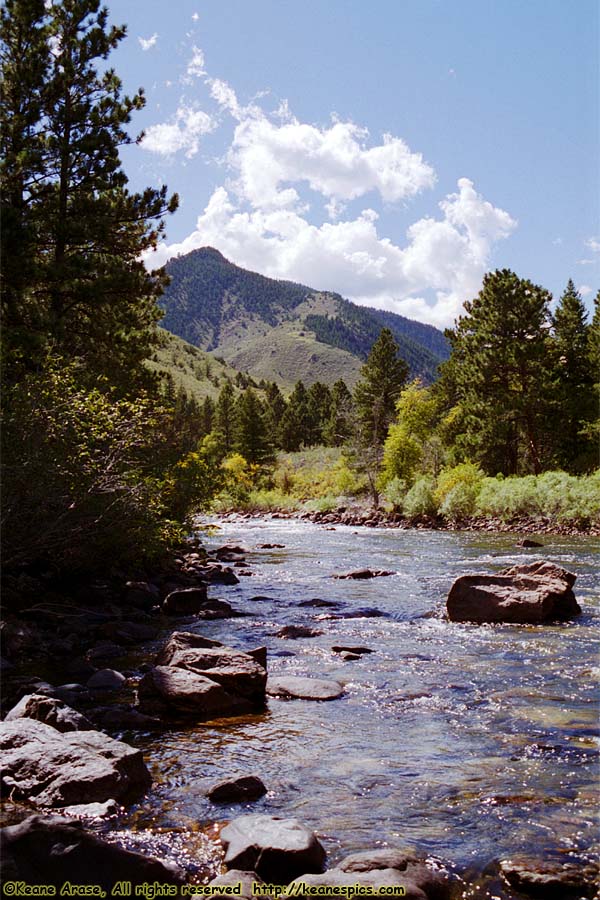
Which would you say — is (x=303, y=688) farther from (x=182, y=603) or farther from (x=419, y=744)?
(x=182, y=603)

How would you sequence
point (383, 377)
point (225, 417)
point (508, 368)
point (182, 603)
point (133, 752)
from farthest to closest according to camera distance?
point (225, 417)
point (383, 377)
point (508, 368)
point (182, 603)
point (133, 752)

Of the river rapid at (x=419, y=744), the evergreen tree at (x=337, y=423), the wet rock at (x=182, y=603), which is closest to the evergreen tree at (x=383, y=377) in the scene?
the evergreen tree at (x=337, y=423)

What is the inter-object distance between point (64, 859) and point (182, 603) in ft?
34.4

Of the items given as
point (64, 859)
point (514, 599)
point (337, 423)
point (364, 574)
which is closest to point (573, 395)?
point (364, 574)

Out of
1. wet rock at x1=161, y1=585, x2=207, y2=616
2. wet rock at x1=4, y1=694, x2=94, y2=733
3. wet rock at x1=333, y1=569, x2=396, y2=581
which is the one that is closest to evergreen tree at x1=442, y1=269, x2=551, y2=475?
wet rock at x1=333, y1=569, x2=396, y2=581

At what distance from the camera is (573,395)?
44656 millimetres

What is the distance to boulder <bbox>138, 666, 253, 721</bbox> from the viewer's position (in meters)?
7.90

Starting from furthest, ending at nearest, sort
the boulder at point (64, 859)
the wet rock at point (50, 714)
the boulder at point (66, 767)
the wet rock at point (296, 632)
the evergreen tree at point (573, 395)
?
the evergreen tree at point (573, 395) < the wet rock at point (296, 632) < the wet rock at point (50, 714) < the boulder at point (66, 767) < the boulder at point (64, 859)

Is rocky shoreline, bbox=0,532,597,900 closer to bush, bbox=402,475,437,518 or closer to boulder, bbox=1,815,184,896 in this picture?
boulder, bbox=1,815,184,896

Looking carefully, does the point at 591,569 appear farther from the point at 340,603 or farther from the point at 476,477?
the point at 476,477

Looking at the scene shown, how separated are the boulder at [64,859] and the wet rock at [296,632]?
316 inches

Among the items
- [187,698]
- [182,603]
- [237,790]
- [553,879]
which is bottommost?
[182,603]

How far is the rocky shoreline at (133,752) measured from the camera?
13.1 ft

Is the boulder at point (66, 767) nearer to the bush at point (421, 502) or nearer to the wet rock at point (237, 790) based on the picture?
the wet rock at point (237, 790)
